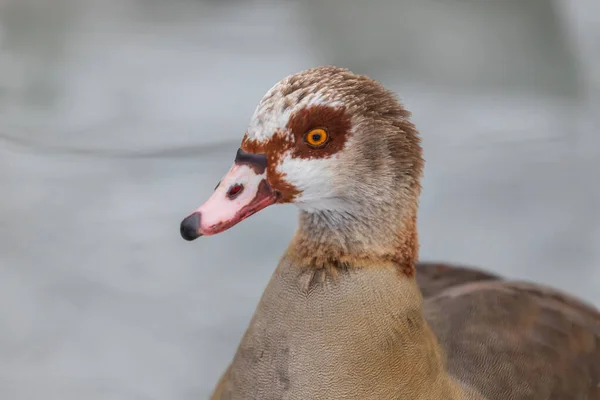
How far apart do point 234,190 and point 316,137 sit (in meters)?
0.10

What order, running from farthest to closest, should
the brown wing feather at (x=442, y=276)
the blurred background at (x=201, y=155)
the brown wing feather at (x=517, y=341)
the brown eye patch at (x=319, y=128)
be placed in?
the blurred background at (x=201, y=155)
the brown wing feather at (x=442, y=276)
the brown wing feather at (x=517, y=341)
the brown eye patch at (x=319, y=128)

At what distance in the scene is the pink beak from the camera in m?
0.79

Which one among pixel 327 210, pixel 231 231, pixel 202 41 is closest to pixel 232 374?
pixel 327 210

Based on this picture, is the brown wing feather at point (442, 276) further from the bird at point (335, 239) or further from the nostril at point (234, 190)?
the nostril at point (234, 190)

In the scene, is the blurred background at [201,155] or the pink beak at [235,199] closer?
the pink beak at [235,199]

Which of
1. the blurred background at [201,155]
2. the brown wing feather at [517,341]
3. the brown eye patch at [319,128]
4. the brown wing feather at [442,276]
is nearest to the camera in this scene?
the brown eye patch at [319,128]

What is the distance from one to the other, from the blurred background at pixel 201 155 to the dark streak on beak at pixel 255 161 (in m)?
0.67

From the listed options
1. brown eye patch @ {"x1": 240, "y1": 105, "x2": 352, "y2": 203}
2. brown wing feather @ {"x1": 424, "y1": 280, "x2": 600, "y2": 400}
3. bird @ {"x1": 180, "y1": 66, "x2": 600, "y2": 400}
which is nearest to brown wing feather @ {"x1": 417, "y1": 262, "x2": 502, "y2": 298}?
brown wing feather @ {"x1": 424, "y1": 280, "x2": 600, "y2": 400}

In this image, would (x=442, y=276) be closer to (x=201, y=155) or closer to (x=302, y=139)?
(x=302, y=139)

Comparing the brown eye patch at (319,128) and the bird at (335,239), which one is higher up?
the brown eye patch at (319,128)

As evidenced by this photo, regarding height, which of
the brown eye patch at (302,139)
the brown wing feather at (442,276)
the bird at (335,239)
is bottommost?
the brown wing feather at (442,276)

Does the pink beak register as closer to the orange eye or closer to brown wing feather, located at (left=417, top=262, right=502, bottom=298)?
the orange eye

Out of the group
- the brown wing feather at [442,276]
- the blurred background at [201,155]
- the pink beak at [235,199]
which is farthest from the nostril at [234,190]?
the blurred background at [201,155]

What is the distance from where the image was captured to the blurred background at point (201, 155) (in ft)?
4.76
